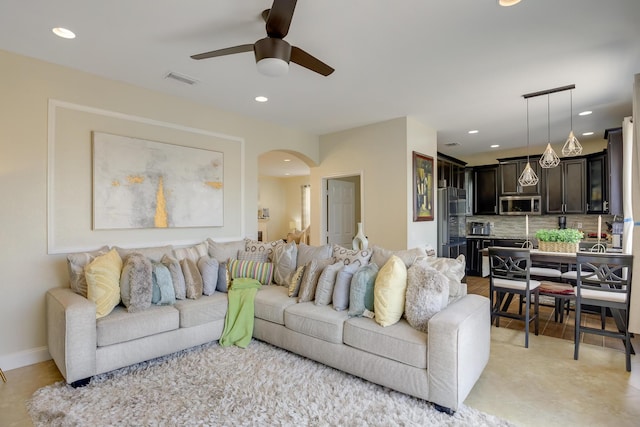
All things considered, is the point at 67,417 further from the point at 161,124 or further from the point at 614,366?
the point at 614,366

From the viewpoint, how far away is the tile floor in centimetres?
211

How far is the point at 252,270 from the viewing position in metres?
3.76

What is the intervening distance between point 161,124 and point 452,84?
130 inches

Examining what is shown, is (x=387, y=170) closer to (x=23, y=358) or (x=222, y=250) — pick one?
(x=222, y=250)

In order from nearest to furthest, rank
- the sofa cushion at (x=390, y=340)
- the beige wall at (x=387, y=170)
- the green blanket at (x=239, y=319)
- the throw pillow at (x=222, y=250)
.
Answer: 1. the sofa cushion at (x=390, y=340)
2. the green blanket at (x=239, y=319)
3. the throw pillow at (x=222, y=250)
4. the beige wall at (x=387, y=170)

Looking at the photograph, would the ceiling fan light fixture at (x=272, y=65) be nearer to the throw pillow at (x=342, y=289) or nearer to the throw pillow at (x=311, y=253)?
the throw pillow at (x=342, y=289)

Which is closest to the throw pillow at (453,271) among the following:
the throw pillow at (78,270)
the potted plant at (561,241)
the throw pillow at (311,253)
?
the throw pillow at (311,253)

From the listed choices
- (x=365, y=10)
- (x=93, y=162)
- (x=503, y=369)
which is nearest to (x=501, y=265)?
(x=503, y=369)

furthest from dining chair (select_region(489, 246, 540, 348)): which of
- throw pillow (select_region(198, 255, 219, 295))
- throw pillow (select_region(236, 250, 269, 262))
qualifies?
throw pillow (select_region(198, 255, 219, 295))

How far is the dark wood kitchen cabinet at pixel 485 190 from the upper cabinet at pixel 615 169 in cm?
259

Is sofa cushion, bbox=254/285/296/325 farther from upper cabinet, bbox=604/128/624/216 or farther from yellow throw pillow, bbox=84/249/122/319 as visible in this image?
upper cabinet, bbox=604/128/624/216

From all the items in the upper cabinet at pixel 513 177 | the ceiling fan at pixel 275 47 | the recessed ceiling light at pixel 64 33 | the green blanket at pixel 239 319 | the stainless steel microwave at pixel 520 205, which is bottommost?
the green blanket at pixel 239 319

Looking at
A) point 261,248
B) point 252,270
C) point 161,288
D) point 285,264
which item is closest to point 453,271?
point 285,264

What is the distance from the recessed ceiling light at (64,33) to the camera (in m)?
2.50
